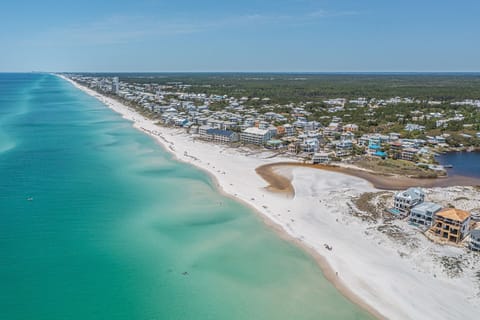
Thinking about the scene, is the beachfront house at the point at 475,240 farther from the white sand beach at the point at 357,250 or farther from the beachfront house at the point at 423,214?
the beachfront house at the point at 423,214

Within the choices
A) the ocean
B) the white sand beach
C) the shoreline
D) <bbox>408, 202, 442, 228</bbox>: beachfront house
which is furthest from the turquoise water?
the ocean

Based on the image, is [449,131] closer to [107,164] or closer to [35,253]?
[107,164]

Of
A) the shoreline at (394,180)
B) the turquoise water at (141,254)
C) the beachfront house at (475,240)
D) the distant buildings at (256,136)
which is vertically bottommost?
the turquoise water at (141,254)

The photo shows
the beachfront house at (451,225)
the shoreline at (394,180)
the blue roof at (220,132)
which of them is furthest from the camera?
the blue roof at (220,132)

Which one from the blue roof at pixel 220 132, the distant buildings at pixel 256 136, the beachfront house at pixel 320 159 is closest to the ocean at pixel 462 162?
the beachfront house at pixel 320 159

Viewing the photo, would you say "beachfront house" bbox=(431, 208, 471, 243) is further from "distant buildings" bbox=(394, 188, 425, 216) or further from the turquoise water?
the turquoise water

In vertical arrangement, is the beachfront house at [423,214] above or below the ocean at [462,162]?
above

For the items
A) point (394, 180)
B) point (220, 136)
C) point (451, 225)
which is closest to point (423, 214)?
point (451, 225)

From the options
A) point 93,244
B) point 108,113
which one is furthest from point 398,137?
point 108,113
